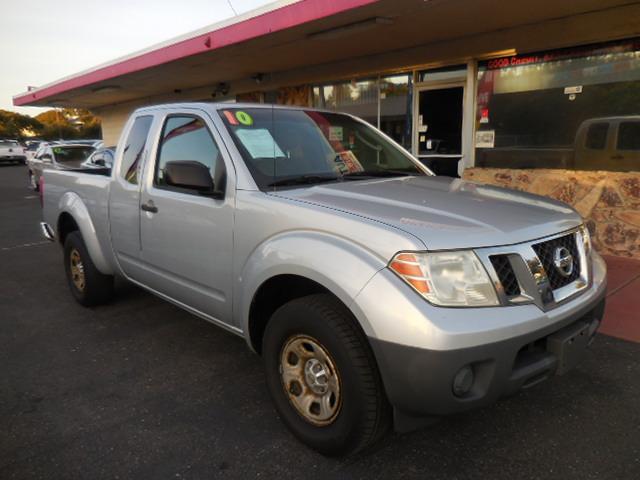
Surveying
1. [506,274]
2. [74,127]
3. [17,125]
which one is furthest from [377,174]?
[17,125]

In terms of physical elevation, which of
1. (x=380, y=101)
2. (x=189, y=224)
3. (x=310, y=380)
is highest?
(x=380, y=101)

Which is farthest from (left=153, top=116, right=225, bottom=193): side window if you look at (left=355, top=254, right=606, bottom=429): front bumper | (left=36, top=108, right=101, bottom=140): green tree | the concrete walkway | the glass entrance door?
(left=36, top=108, right=101, bottom=140): green tree

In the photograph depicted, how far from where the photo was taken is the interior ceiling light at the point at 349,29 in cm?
689

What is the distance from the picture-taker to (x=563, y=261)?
2.49m

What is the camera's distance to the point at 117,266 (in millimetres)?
4195

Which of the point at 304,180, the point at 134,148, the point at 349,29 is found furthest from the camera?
the point at 349,29

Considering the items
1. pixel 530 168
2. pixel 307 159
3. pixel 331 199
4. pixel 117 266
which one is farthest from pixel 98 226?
pixel 530 168

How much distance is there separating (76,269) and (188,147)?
2.24 metres

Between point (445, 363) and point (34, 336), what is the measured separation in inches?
144

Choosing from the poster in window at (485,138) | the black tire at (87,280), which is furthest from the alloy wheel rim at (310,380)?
the poster in window at (485,138)

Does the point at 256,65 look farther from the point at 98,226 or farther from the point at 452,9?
the point at 98,226

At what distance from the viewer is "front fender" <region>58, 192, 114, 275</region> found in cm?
438

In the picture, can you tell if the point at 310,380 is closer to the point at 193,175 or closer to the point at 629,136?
the point at 193,175

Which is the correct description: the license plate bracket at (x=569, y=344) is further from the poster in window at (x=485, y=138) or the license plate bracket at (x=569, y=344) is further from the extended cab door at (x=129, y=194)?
the poster in window at (x=485, y=138)
